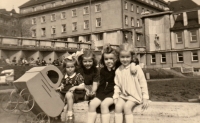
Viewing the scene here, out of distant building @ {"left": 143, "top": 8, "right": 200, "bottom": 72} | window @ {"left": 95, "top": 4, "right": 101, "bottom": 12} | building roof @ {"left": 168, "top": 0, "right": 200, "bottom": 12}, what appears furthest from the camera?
building roof @ {"left": 168, "top": 0, "right": 200, "bottom": 12}

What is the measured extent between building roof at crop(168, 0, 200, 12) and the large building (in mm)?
5135

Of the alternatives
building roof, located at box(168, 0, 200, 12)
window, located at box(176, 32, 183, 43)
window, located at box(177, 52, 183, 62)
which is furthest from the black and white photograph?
building roof, located at box(168, 0, 200, 12)

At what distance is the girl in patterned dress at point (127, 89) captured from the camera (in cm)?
390

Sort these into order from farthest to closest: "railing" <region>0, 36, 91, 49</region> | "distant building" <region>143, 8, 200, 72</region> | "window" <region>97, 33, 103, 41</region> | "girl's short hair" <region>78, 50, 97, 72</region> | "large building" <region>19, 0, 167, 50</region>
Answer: "window" <region>97, 33, 103, 41</region>
"large building" <region>19, 0, 167, 50</region>
"distant building" <region>143, 8, 200, 72</region>
"railing" <region>0, 36, 91, 49</region>
"girl's short hair" <region>78, 50, 97, 72</region>

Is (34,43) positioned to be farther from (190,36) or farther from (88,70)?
(88,70)

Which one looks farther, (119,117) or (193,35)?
(193,35)

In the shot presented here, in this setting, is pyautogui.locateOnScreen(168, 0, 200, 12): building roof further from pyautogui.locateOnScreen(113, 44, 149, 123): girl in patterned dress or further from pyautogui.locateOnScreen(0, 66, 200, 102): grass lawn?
pyautogui.locateOnScreen(113, 44, 149, 123): girl in patterned dress

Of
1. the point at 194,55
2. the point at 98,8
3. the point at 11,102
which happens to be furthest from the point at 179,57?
the point at 11,102

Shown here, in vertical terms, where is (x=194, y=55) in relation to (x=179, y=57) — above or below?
above

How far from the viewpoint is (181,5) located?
5781 cm

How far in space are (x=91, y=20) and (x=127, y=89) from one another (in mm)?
43065

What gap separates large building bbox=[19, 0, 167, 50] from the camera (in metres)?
42.2

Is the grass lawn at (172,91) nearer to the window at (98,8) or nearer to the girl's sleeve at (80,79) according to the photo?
the girl's sleeve at (80,79)

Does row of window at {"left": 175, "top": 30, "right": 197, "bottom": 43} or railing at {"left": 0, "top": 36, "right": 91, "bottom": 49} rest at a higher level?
row of window at {"left": 175, "top": 30, "right": 197, "bottom": 43}
